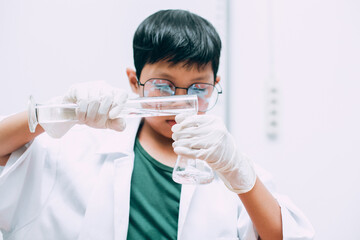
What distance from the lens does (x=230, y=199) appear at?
0.91 m

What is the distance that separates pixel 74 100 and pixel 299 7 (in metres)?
1.25

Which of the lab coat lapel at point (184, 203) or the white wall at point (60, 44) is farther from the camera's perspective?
the white wall at point (60, 44)

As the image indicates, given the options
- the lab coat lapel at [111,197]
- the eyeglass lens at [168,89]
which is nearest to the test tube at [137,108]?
the eyeglass lens at [168,89]

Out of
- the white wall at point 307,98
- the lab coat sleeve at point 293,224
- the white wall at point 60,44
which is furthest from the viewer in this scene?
the white wall at point 307,98

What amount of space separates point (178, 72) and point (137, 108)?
180 millimetres

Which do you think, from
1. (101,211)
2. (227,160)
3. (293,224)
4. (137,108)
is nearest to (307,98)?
(293,224)

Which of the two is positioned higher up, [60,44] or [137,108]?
[60,44]

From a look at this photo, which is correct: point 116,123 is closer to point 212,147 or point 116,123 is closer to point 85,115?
point 85,115

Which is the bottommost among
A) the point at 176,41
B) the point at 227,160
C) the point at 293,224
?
the point at 293,224

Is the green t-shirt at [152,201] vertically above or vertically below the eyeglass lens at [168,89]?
below

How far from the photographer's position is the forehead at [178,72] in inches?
32.4

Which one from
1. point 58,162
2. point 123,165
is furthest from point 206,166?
point 58,162

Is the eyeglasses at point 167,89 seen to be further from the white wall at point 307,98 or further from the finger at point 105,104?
the white wall at point 307,98

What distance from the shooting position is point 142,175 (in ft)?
2.95
